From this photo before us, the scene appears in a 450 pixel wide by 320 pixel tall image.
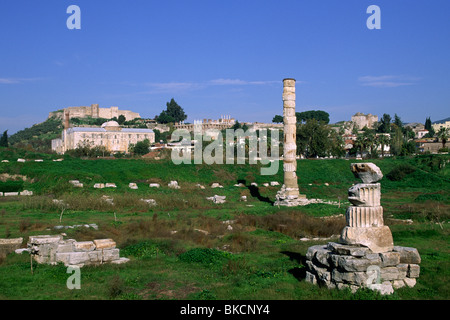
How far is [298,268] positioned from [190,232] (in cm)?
621

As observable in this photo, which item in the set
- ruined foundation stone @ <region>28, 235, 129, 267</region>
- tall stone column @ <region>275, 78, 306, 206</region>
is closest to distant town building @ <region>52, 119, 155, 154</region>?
tall stone column @ <region>275, 78, 306, 206</region>

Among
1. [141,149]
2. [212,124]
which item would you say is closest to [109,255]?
[141,149]

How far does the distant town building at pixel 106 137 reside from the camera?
77.4 metres

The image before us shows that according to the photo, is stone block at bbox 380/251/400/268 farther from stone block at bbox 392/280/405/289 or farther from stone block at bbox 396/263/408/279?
stone block at bbox 392/280/405/289

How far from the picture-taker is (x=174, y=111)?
137500mm

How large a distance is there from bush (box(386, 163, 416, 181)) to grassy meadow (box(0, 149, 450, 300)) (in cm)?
191

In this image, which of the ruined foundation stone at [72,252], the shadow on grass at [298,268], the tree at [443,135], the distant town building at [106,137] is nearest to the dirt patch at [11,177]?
the ruined foundation stone at [72,252]

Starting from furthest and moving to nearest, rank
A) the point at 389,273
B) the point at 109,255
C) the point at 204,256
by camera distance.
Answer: the point at 204,256
the point at 109,255
the point at 389,273

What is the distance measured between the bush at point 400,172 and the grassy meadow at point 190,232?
191 cm

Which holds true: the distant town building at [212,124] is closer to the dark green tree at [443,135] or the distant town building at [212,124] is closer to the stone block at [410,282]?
the dark green tree at [443,135]

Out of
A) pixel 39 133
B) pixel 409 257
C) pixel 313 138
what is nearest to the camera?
pixel 409 257

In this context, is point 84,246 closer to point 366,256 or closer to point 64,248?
point 64,248

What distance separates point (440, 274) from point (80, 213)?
17.3 metres

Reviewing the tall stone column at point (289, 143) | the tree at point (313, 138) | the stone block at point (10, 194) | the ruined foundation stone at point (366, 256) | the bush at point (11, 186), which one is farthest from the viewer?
the tree at point (313, 138)
